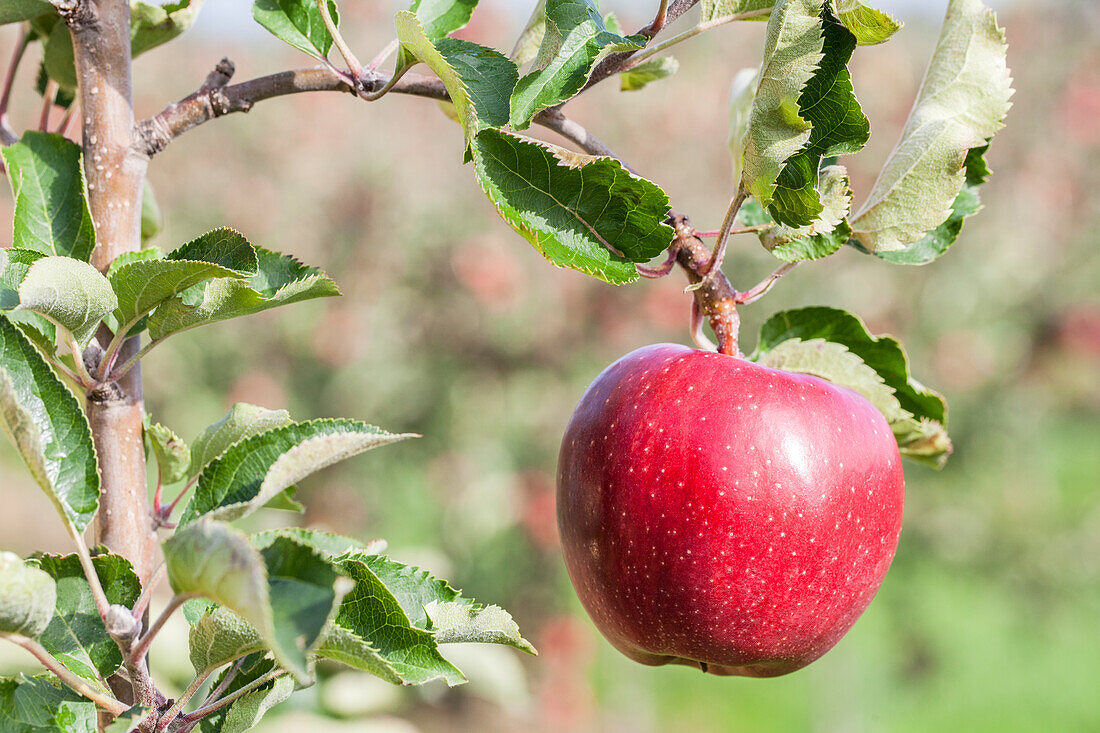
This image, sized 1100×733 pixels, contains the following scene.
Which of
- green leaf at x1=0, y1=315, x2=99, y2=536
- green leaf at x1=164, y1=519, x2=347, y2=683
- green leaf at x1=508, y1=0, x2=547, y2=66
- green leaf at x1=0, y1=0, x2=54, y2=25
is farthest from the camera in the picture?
green leaf at x1=508, y1=0, x2=547, y2=66

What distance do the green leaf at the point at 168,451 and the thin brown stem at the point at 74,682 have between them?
127 mm

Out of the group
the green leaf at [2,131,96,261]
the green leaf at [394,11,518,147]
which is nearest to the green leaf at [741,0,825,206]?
the green leaf at [394,11,518,147]

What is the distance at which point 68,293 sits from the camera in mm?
415

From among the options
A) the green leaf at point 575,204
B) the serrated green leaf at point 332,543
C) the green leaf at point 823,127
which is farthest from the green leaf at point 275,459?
the green leaf at point 823,127

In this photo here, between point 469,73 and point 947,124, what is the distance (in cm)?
31

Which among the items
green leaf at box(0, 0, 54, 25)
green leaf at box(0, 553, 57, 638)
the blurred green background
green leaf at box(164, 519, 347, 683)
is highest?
green leaf at box(0, 0, 54, 25)

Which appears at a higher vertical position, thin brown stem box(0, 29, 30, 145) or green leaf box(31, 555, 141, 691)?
thin brown stem box(0, 29, 30, 145)

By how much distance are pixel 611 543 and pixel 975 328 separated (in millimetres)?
3103

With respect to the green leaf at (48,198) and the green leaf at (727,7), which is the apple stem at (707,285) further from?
the green leaf at (48,198)

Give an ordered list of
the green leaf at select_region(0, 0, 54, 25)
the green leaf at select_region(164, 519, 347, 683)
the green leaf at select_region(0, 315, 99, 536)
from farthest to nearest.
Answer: the green leaf at select_region(0, 0, 54, 25) → the green leaf at select_region(0, 315, 99, 536) → the green leaf at select_region(164, 519, 347, 683)

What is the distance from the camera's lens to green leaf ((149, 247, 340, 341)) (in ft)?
1.51

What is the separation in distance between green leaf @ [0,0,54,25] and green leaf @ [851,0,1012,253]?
51 cm

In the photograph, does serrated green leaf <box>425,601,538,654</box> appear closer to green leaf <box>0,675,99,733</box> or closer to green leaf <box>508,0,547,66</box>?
green leaf <box>0,675,99,733</box>

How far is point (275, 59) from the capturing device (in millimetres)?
3729
